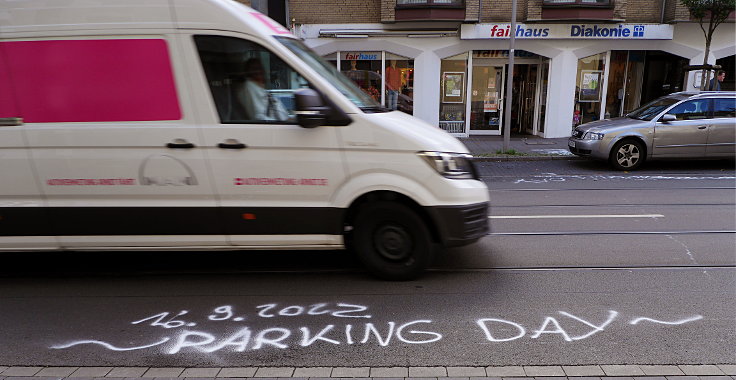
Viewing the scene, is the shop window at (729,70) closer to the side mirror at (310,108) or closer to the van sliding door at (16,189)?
the side mirror at (310,108)

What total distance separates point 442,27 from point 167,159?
12.8m

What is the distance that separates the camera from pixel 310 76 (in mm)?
4496

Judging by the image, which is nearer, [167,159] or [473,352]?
[473,352]

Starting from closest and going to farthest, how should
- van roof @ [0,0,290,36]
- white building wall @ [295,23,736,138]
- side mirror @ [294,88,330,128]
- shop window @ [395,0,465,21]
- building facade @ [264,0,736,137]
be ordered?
1. side mirror @ [294,88,330,128]
2. van roof @ [0,0,290,36]
3. shop window @ [395,0,465,21]
4. building facade @ [264,0,736,137]
5. white building wall @ [295,23,736,138]

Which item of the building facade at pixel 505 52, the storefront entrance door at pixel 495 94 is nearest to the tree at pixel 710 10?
the building facade at pixel 505 52

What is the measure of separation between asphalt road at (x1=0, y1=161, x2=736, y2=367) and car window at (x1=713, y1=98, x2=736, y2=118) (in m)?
5.47

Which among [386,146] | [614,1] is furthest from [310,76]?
[614,1]

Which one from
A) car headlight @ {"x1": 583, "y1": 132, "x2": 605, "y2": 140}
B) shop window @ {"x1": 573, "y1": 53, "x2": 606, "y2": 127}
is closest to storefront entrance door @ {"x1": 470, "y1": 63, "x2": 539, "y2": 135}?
shop window @ {"x1": 573, "y1": 53, "x2": 606, "y2": 127}

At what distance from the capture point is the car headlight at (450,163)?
14.8 feet

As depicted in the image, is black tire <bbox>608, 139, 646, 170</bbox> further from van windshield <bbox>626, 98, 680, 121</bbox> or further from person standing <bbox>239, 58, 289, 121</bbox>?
person standing <bbox>239, 58, 289, 121</bbox>

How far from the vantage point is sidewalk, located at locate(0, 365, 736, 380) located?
323 centimetres

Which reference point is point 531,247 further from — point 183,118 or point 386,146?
point 183,118

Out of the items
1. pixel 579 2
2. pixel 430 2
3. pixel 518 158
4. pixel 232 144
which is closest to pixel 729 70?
pixel 579 2

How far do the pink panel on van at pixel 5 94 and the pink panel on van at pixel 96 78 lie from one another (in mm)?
54
